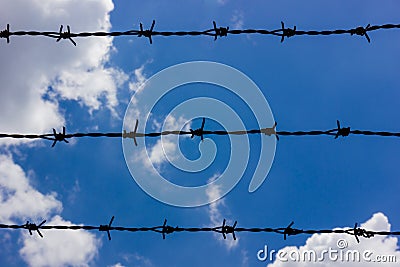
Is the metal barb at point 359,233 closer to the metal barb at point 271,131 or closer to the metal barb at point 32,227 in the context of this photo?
the metal barb at point 271,131

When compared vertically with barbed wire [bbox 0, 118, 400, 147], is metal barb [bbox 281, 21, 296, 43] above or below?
above

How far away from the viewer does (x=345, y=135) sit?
14.1ft

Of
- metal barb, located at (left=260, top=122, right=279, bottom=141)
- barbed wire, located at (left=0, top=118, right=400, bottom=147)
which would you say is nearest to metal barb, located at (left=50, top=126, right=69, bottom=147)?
barbed wire, located at (left=0, top=118, right=400, bottom=147)

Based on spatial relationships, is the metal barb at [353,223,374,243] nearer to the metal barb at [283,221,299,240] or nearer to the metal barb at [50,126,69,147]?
the metal barb at [283,221,299,240]

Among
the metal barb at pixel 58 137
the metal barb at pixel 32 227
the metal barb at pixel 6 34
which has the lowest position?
the metal barb at pixel 32 227

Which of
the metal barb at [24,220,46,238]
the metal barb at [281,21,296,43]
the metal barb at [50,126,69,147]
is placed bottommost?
the metal barb at [24,220,46,238]

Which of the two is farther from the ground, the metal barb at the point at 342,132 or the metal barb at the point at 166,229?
the metal barb at the point at 342,132

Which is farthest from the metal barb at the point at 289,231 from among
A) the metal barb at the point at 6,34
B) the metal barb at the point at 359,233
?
the metal barb at the point at 6,34

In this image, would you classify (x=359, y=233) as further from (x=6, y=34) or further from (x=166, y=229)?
(x=6, y=34)

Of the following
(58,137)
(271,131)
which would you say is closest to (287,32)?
(271,131)

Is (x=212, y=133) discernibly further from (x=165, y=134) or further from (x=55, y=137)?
(x=55, y=137)

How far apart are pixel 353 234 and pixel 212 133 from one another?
5.21 feet

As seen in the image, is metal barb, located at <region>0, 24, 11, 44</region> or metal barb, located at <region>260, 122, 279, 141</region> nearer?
metal barb, located at <region>260, 122, 279, 141</region>

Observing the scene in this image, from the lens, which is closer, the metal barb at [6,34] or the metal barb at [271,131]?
the metal barb at [271,131]
